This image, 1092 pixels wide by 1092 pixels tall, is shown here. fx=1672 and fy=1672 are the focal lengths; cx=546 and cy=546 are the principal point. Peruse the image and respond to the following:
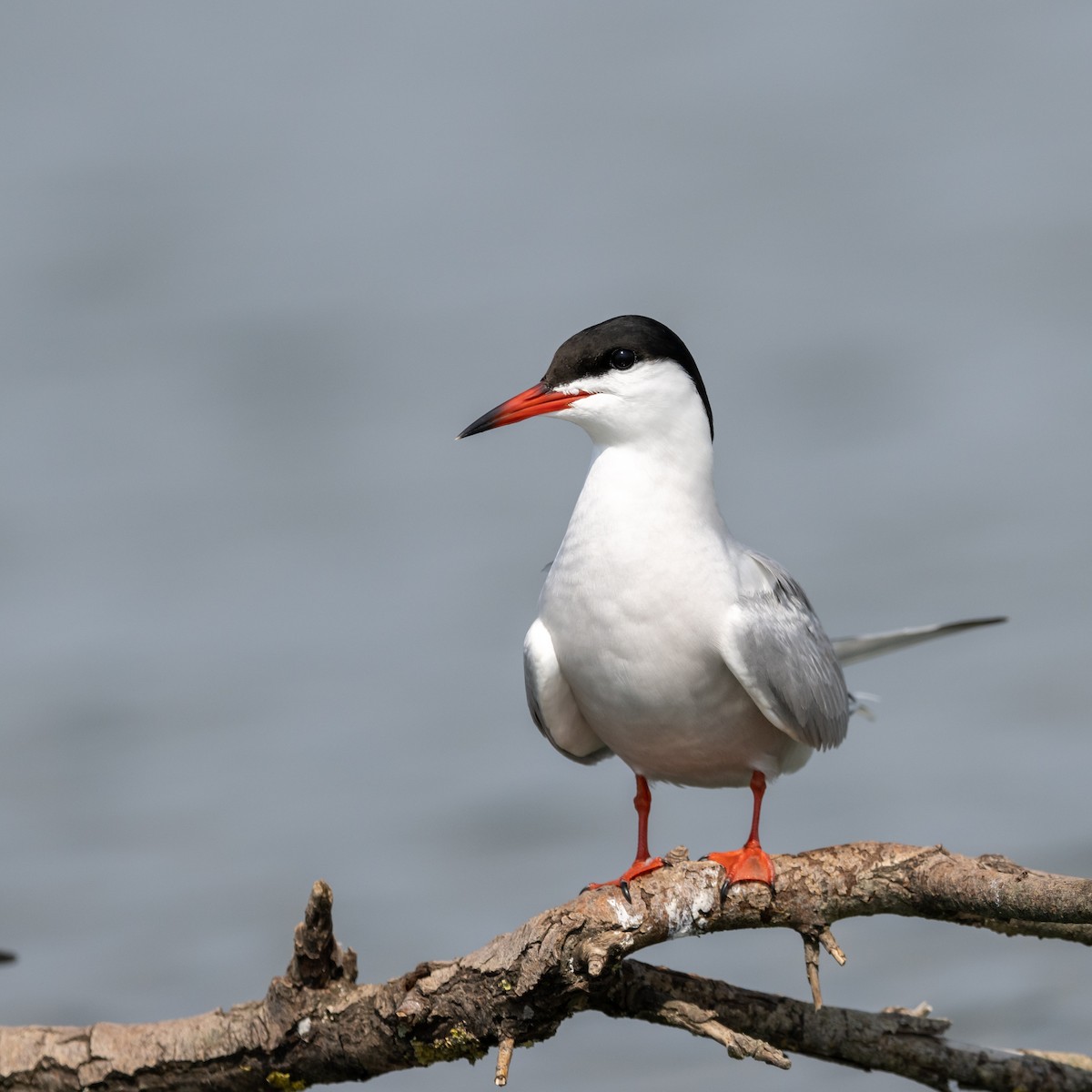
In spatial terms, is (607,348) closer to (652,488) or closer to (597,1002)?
(652,488)

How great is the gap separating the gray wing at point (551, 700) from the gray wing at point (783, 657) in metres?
0.70

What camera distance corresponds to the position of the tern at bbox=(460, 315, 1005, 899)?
5.96 meters

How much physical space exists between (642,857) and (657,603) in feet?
3.40

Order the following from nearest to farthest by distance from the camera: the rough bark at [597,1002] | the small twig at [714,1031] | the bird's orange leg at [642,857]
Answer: the small twig at [714,1031], the rough bark at [597,1002], the bird's orange leg at [642,857]

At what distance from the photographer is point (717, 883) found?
224 inches

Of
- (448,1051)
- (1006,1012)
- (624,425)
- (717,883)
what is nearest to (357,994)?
(448,1051)

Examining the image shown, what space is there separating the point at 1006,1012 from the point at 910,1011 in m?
4.40

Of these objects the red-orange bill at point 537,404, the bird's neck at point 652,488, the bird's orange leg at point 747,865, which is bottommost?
the bird's orange leg at point 747,865

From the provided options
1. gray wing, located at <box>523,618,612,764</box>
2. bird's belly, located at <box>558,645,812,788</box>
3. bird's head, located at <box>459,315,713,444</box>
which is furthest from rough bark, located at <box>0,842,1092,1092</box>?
bird's head, located at <box>459,315,713,444</box>

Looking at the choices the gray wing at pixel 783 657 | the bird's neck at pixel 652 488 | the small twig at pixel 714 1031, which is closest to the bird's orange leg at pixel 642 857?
the small twig at pixel 714 1031

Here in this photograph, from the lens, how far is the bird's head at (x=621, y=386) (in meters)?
6.14

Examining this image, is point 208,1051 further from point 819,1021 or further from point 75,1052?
point 819,1021

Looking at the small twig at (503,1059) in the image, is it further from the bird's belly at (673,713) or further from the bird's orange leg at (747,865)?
the bird's belly at (673,713)

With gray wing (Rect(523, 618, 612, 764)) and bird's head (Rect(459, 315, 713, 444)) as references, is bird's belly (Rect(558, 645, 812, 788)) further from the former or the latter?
bird's head (Rect(459, 315, 713, 444))
